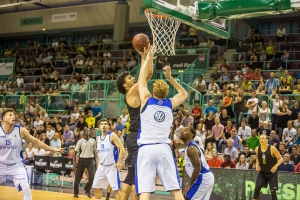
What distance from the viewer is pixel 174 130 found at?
16.7 metres

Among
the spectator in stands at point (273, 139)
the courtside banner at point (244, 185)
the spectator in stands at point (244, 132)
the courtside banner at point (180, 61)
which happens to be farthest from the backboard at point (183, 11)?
the courtside banner at point (180, 61)

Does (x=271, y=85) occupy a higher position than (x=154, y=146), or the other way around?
(x=271, y=85)

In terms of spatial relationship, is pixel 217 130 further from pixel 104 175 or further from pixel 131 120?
pixel 131 120

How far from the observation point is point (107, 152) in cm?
1095

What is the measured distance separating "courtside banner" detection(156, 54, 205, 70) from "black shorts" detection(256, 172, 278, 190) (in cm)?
907

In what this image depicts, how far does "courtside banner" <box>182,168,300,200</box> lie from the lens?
1207 centimetres

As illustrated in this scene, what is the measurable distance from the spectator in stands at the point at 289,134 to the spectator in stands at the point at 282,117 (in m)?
0.36

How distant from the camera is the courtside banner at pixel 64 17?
29.7 metres

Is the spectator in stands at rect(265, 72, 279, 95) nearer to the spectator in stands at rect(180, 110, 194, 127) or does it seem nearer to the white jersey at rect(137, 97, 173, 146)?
the spectator in stands at rect(180, 110, 194, 127)

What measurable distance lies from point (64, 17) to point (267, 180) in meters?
21.0

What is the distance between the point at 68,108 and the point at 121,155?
11409mm

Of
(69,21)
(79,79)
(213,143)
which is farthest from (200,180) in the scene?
(69,21)

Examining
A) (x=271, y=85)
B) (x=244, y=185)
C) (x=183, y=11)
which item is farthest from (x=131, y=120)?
(x=271, y=85)

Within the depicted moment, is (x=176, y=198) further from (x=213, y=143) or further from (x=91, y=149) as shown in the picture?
(x=213, y=143)
